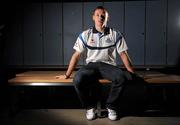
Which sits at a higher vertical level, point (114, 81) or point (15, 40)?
point (15, 40)

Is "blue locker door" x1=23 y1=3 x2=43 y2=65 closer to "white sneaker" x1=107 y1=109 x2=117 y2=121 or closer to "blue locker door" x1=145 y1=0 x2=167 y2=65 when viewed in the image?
"blue locker door" x1=145 y1=0 x2=167 y2=65

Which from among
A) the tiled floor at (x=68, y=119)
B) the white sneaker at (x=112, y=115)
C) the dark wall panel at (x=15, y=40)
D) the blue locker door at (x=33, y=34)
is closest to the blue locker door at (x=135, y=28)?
the blue locker door at (x=33, y=34)

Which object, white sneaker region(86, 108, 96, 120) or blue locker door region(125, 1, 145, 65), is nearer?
white sneaker region(86, 108, 96, 120)

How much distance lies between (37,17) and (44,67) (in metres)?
0.94

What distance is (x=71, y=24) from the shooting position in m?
5.42

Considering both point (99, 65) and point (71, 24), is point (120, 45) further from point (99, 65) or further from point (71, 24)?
point (71, 24)

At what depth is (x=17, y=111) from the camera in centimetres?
347

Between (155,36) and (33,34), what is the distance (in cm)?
224

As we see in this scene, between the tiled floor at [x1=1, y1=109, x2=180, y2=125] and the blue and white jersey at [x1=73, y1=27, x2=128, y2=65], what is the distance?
64cm

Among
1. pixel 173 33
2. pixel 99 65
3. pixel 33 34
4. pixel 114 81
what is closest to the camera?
pixel 114 81

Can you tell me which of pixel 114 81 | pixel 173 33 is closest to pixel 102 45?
pixel 114 81

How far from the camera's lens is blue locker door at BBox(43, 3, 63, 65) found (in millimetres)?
5430

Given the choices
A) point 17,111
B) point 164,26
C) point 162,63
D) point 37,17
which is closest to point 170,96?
point 162,63

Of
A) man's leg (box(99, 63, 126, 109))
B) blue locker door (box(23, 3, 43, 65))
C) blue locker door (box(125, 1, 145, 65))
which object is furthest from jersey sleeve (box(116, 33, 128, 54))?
blue locker door (box(23, 3, 43, 65))
